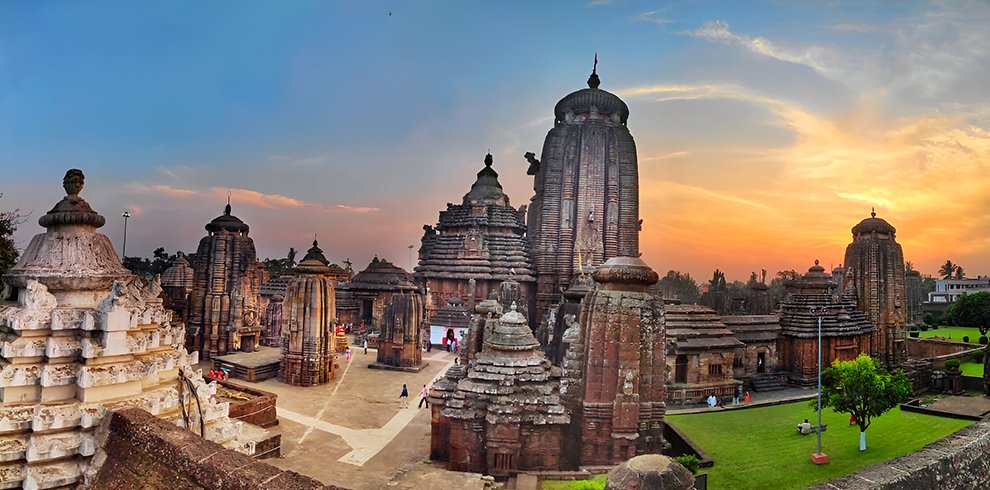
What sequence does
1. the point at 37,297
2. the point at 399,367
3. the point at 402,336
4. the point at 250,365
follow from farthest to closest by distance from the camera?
the point at 402,336 → the point at 399,367 → the point at 250,365 → the point at 37,297

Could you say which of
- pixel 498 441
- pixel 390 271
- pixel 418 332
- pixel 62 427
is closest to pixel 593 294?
pixel 498 441

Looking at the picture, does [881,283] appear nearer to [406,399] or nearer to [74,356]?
[406,399]

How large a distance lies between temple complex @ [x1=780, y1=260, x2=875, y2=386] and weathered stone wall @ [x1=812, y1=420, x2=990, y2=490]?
2393 cm

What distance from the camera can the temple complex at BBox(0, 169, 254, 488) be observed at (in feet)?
18.0

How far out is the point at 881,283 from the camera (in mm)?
31016

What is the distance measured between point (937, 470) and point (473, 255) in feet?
106

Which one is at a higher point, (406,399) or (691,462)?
(691,462)

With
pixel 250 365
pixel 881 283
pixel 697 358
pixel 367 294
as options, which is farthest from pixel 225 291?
A: pixel 881 283

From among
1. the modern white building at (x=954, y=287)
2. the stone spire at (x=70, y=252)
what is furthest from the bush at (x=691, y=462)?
the modern white building at (x=954, y=287)

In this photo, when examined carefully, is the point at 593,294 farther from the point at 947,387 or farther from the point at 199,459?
the point at 947,387

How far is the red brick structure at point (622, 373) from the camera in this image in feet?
37.8

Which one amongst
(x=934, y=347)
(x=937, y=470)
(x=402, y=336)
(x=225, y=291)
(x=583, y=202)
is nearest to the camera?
(x=937, y=470)

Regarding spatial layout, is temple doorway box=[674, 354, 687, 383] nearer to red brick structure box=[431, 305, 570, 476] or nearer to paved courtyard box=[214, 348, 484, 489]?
paved courtyard box=[214, 348, 484, 489]

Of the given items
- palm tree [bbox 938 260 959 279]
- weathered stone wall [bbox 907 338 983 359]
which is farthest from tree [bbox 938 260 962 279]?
weathered stone wall [bbox 907 338 983 359]
